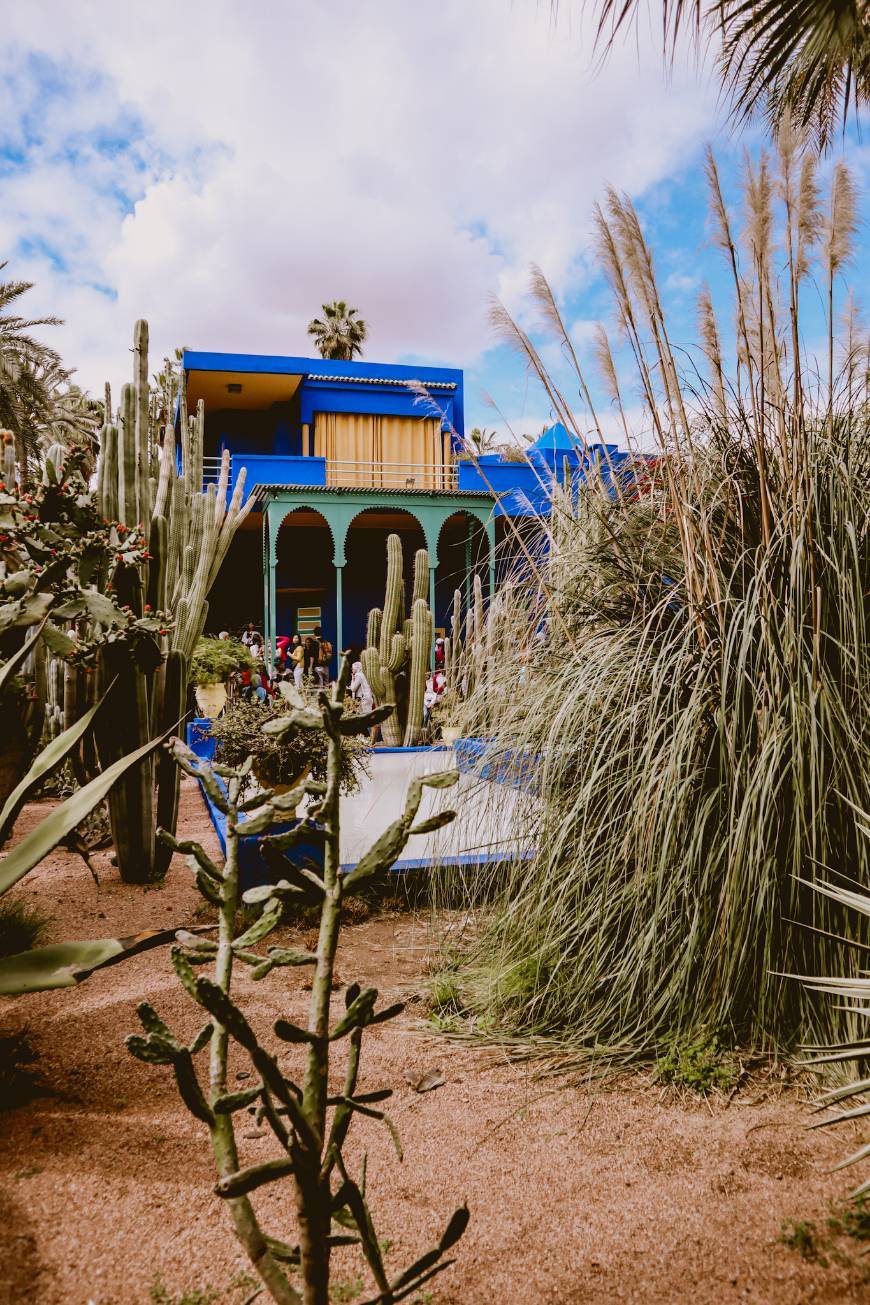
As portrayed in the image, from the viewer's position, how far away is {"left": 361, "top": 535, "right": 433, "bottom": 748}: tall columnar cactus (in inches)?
456

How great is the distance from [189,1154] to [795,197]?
3490mm

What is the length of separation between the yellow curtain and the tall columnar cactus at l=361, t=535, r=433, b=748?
685 centimetres

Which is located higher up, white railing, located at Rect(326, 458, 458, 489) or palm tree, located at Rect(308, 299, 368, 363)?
palm tree, located at Rect(308, 299, 368, 363)

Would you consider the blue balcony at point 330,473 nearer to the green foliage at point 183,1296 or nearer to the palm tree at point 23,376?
the palm tree at point 23,376

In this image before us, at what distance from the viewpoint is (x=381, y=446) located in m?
19.6

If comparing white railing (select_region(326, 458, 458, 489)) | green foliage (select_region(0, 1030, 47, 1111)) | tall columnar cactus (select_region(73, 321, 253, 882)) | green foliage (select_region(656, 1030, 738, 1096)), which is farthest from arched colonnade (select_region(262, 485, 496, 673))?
green foliage (select_region(656, 1030, 738, 1096))

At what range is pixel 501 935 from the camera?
126 inches

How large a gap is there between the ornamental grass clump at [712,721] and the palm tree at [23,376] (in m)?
18.2

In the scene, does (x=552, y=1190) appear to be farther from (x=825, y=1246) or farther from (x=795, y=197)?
(x=795, y=197)

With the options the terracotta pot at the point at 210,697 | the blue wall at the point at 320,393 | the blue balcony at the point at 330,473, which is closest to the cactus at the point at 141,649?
the terracotta pot at the point at 210,697

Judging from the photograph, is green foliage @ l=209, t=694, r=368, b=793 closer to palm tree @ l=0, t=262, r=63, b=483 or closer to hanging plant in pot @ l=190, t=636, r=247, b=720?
hanging plant in pot @ l=190, t=636, r=247, b=720

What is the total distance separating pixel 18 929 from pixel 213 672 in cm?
870

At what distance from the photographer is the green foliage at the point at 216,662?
12453 millimetres

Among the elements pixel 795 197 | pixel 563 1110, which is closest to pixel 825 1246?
pixel 563 1110
